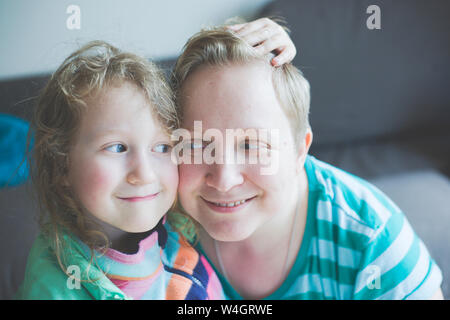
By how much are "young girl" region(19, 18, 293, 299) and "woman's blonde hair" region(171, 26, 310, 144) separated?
2 cm

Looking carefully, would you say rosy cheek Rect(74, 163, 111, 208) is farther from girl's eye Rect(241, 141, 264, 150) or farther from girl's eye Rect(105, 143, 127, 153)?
girl's eye Rect(241, 141, 264, 150)

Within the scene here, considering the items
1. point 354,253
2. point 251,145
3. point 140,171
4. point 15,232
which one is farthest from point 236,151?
point 15,232

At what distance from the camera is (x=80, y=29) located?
0.65m

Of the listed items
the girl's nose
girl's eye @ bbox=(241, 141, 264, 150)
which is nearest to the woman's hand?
girl's eye @ bbox=(241, 141, 264, 150)

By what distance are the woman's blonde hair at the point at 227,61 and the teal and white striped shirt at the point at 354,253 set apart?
5.3 inches

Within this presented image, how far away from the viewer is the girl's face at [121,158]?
1.78 ft

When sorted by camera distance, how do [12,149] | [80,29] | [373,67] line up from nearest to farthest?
[80,29] < [12,149] < [373,67]

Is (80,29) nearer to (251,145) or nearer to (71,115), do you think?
(71,115)

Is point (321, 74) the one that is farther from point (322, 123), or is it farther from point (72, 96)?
point (72, 96)

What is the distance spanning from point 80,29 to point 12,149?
0.26 meters

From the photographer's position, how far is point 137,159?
549 millimetres

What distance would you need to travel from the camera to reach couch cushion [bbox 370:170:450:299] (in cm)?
89

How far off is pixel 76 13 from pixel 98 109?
186 millimetres
